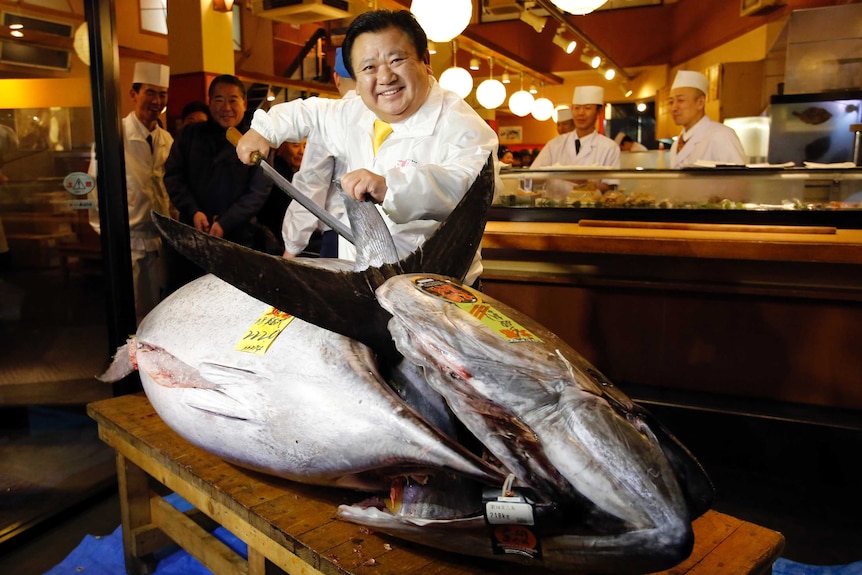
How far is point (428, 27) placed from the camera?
17.7ft

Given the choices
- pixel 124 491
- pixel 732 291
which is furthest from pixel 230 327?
pixel 732 291

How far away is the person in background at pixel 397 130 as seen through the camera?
1688 mm

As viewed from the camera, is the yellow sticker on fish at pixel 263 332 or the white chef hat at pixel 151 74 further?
the white chef hat at pixel 151 74

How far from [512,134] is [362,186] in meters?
18.8

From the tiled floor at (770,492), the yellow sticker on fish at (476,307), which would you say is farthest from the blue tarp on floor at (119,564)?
the yellow sticker on fish at (476,307)

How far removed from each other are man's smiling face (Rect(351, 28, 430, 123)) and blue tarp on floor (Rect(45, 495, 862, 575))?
178cm

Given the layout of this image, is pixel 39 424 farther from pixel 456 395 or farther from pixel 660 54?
pixel 660 54

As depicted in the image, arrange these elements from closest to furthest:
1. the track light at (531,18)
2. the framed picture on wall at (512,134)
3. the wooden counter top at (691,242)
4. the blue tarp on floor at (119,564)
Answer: the blue tarp on floor at (119,564) < the wooden counter top at (691,242) < the track light at (531,18) < the framed picture on wall at (512,134)

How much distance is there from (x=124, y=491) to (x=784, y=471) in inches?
115

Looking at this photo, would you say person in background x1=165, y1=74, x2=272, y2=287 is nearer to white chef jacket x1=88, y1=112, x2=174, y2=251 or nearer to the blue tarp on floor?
white chef jacket x1=88, y1=112, x2=174, y2=251

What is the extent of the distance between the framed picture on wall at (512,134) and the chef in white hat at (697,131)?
13909 millimetres

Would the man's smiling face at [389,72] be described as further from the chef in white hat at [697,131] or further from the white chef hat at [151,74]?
the chef in white hat at [697,131]

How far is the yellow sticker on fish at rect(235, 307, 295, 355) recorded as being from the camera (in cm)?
153

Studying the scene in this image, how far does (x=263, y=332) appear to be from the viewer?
157cm
